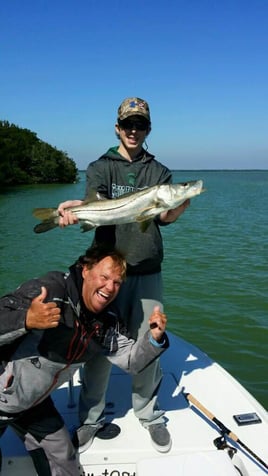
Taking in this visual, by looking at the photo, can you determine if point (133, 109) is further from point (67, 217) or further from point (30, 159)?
point (30, 159)

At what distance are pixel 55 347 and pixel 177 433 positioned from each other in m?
1.38

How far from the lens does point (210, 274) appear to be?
1281 centimetres

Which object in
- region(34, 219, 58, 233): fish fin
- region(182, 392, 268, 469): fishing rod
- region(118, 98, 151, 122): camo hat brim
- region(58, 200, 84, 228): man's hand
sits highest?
region(118, 98, 151, 122): camo hat brim

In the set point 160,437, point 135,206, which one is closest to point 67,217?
point 135,206

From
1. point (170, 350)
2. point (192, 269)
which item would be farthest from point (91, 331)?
point (192, 269)

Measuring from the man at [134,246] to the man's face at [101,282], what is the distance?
0.62 meters

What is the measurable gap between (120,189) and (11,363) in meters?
1.67

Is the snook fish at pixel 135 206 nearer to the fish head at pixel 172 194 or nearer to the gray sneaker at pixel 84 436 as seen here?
the fish head at pixel 172 194

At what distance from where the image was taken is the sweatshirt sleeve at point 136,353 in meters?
3.26

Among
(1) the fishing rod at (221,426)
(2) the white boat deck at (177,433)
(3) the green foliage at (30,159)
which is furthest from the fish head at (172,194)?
(3) the green foliage at (30,159)

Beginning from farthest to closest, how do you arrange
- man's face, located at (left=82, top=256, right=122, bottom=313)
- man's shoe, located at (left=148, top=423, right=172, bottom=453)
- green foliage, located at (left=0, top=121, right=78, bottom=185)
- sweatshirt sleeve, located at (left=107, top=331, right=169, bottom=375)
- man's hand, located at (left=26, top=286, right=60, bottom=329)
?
1. green foliage, located at (left=0, top=121, right=78, bottom=185)
2. man's shoe, located at (left=148, top=423, right=172, bottom=453)
3. sweatshirt sleeve, located at (left=107, top=331, right=169, bottom=375)
4. man's face, located at (left=82, top=256, right=122, bottom=313)
5. man's hand, located at (left=26, top=286, right=60, bottom=329)

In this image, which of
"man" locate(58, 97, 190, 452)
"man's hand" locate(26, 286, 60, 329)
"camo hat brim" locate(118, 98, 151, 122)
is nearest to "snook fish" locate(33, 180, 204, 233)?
"man" locate(58, 97, 190, 452)

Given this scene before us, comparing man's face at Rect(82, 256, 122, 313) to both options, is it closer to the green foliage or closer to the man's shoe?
the man's shoe

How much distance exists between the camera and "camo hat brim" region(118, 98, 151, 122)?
11.8 ft
